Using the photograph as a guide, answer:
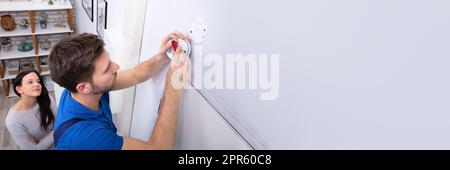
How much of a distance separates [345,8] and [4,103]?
13.3 ft

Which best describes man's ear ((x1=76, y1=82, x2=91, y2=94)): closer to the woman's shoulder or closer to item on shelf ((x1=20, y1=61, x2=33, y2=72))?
the woman's shoulder

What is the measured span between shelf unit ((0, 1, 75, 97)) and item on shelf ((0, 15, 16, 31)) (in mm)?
41

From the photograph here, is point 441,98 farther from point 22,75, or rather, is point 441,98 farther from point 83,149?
point 22,75

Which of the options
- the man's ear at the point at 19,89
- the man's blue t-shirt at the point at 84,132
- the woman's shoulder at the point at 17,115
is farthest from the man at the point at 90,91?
the man's ear at the point at 19,89

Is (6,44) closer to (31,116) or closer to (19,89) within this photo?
(19,89)

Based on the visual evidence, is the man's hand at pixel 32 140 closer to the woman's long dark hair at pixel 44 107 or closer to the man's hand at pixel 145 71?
the woman's long dark hair at pixel 44 107

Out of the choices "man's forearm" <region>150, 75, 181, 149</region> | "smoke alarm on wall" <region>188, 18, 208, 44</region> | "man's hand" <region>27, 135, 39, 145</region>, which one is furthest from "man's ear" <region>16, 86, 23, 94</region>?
"smoke alarm on wall" <region>188, 18, 208, 44</region>

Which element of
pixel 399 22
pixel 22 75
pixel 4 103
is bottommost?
pixel 399 22

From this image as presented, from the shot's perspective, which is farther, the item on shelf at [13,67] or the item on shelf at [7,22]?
the item on shelf at [13,67]

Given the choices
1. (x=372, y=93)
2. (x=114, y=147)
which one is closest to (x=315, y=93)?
(x=372, y=93)

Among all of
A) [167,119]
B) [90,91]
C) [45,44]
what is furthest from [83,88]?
[45,44]

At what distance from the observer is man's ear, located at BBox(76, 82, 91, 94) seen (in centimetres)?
109

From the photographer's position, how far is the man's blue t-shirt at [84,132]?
104 cm
